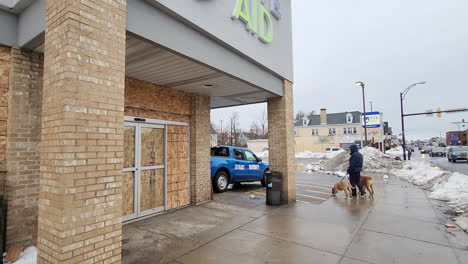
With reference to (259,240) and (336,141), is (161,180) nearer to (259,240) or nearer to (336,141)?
(259,240)

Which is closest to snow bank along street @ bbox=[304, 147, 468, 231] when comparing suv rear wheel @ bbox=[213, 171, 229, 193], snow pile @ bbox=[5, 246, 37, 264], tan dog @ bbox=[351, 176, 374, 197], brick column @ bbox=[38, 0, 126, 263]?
tan dog @ bbox=[351, 176, 374, 197]

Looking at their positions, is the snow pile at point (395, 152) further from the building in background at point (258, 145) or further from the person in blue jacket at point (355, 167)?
the person in blue jacket at point (355, 167)

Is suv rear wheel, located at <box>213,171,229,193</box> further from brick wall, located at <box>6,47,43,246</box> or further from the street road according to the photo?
the street road

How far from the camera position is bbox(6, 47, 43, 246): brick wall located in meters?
4.13

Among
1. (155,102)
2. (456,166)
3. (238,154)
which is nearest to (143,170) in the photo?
(155,102)

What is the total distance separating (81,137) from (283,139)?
6.45 meters

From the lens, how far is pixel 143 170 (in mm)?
6543

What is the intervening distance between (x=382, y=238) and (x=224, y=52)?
5.11 meters

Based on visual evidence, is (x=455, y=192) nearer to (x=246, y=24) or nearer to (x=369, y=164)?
(x=246, y=24)

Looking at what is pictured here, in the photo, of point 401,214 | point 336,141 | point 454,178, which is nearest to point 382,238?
point 401,214

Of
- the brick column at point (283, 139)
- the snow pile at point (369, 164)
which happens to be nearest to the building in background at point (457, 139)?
the snow pile at point (369, 164)

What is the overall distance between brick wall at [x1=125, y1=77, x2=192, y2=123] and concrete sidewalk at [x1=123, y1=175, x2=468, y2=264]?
2.73 m

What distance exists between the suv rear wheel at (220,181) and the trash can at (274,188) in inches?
103

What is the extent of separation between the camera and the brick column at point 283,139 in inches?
327
